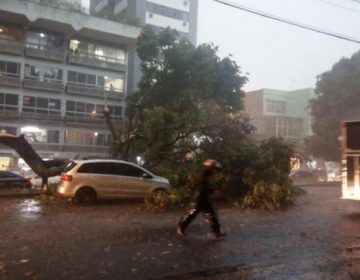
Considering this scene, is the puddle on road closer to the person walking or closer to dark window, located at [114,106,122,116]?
the person walking

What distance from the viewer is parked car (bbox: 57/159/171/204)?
53.1 feet

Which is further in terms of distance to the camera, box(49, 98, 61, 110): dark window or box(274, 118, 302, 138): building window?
box(274, 118, 302, 138): building window

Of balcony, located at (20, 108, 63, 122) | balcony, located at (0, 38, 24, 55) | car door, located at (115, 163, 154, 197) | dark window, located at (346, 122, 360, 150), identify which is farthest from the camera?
balcony, located at (20, 108, 63, 122)

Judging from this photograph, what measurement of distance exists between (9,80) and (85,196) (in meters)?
34.0

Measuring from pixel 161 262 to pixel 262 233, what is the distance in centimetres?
415

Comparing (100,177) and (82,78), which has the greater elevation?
(82,78)

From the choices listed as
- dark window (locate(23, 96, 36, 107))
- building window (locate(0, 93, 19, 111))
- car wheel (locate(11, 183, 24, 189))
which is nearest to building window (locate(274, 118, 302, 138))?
dark window (locate(23, 96, 36, 107))

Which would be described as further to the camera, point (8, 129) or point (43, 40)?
point (43, 40)

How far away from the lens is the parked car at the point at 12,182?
74.7 feet

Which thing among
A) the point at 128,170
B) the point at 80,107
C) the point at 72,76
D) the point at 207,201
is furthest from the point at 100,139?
the point at 207,201

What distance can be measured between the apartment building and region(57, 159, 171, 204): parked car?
28.0 m

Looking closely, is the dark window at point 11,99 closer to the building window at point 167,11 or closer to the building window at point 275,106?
the building window at point 167,11

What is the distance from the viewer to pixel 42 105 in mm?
48375

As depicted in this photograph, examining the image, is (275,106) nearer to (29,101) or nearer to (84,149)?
(84,149)
